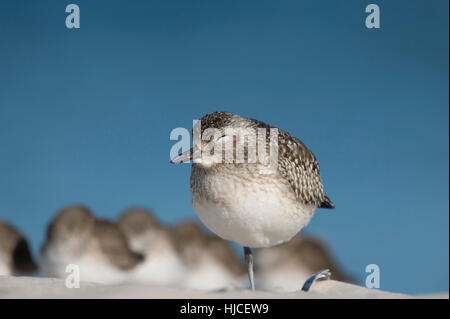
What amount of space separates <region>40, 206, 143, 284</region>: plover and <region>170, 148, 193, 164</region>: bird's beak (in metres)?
4.46

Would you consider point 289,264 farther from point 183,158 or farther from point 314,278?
point 183,158

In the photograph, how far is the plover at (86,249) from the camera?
771 centimetres

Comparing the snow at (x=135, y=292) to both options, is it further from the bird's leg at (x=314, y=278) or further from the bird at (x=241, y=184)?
the bird at (x=241, y=184)

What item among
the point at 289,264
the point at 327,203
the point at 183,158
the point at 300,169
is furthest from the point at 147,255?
the point at 183,158

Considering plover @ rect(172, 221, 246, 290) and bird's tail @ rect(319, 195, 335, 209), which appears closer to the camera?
bird's tail @ rect(319, 195, 335, 209)

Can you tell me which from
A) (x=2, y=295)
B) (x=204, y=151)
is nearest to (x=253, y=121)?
(x=204, y=151)

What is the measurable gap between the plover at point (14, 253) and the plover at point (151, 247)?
1.65m

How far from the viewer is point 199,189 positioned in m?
3.81

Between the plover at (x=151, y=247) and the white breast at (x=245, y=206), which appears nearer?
the white breast at (x=245, y=206)

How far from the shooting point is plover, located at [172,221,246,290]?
8992 mm

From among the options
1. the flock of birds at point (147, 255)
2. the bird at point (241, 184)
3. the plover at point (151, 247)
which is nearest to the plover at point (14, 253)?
the flock of birds at point (147, 255)

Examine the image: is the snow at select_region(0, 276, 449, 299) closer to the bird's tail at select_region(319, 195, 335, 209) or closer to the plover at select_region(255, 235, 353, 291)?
the bird's tail at select_region(319, 195, 335, 209)

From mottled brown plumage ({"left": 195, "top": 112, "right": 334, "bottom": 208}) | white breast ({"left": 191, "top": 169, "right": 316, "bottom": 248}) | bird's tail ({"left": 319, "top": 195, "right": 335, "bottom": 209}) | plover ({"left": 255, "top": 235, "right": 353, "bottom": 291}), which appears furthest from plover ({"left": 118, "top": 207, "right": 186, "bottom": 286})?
white breast ({"left": 191, "top": 169, "right": 316, "bottom": 248})

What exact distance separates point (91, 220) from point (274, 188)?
5.26 metres
